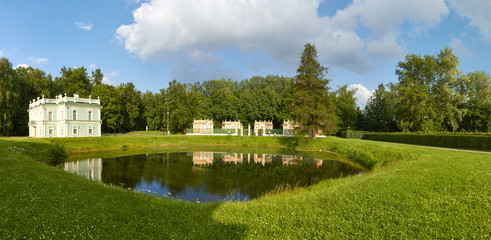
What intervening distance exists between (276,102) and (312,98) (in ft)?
81.2

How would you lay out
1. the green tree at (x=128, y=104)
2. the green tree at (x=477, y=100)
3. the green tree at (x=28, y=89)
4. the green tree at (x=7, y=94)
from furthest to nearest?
the green tree at (x=128, y=104) → the green tree at (x=28, y=89) → the green tree at (x=7, y=94) → the green tree at (x=477, y=100)

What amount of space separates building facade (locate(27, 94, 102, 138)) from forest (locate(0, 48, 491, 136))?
6.62 m

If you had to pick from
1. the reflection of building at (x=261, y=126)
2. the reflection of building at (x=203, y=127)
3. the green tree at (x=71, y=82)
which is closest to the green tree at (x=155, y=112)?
the green tree at (x=71, y=82)

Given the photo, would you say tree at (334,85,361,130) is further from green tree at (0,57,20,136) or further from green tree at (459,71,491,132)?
green tree at (0,57,20,136)

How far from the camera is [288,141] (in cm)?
4059

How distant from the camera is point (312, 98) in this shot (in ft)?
112

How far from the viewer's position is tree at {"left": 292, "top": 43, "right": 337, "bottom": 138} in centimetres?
3359

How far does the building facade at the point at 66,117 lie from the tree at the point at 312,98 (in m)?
36.9

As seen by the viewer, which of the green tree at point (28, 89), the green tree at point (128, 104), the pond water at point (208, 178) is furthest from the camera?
the green tree at point (128, 104)

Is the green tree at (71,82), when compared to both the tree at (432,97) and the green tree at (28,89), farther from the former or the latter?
the tree at (432,97)

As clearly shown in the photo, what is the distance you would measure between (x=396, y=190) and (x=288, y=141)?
3225 cm

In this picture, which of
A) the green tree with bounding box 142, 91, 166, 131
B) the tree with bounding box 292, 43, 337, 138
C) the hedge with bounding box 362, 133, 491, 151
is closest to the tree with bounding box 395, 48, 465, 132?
the hedge with bounding box 362, 133, 491, 151

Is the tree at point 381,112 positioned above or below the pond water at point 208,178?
above

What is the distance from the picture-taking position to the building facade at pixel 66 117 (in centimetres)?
3962
